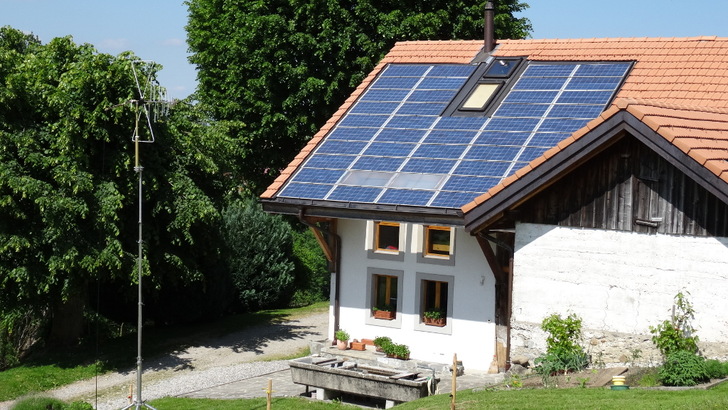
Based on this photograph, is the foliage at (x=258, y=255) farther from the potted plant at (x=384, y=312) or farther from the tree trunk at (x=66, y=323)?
the potted plant at (x=384, y=312)

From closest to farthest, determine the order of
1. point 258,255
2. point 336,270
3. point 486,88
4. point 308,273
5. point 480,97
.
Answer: point 336,270, point 480,97, point 486,88, point 258,255, point 308,273

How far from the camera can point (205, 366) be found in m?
26.9

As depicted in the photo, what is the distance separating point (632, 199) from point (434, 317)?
20.5 ft

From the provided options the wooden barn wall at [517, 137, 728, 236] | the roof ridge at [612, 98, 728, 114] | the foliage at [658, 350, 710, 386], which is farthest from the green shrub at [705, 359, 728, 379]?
the roof ridge at [612, 98, 728, 114]

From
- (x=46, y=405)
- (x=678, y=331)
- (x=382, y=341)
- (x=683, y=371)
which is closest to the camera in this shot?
(x=683, y=371)

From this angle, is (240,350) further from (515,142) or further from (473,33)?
(473,33)

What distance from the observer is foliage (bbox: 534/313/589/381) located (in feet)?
64.8

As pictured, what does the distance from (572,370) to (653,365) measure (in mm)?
1485

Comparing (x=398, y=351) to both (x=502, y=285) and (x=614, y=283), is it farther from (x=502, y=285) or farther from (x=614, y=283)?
(x=614, y=283)

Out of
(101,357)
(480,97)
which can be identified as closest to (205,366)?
(101,357)

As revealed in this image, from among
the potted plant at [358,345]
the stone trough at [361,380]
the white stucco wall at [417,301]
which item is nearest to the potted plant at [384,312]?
the white stucco wall at [417,301]

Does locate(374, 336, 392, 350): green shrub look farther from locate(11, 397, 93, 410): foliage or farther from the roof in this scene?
locate(11, 397, 93, 410): foliage

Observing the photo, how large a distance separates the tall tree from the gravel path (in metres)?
7.44

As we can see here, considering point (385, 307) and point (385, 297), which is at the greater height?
point (385, 297)
